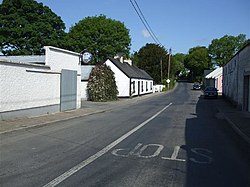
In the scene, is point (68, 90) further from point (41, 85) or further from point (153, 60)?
point (153, 60)

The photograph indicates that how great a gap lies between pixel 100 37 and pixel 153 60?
64.5ft

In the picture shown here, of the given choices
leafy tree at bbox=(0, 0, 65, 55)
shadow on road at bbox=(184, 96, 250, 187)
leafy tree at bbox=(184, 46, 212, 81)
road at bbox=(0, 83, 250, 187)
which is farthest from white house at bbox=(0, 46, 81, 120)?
leafy tree at bbox=(184, 46, 212, 81)

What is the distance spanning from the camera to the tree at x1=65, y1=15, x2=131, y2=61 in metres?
62.3

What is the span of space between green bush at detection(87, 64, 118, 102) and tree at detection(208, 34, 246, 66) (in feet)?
280

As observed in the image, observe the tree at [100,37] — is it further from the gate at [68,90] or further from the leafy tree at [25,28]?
the gate at [68,90]

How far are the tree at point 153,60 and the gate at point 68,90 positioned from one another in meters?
57.8

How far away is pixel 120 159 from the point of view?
779 cm

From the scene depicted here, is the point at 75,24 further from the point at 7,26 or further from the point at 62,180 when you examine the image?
the point at 62,180

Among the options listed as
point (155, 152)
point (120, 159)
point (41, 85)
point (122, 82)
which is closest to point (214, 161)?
point (155, 152)

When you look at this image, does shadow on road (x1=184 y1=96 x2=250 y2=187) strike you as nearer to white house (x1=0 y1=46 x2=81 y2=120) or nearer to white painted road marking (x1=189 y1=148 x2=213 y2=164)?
white painted road marking (x1=189 y1=148 x2=213 y2=164)

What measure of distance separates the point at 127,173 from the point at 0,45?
42.5m

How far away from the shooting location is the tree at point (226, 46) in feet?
369

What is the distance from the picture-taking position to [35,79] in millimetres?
16672

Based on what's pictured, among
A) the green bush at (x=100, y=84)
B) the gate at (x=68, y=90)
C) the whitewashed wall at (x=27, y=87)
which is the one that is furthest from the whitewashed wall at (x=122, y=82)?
the whitewashed wall at (x=27, y=87)
